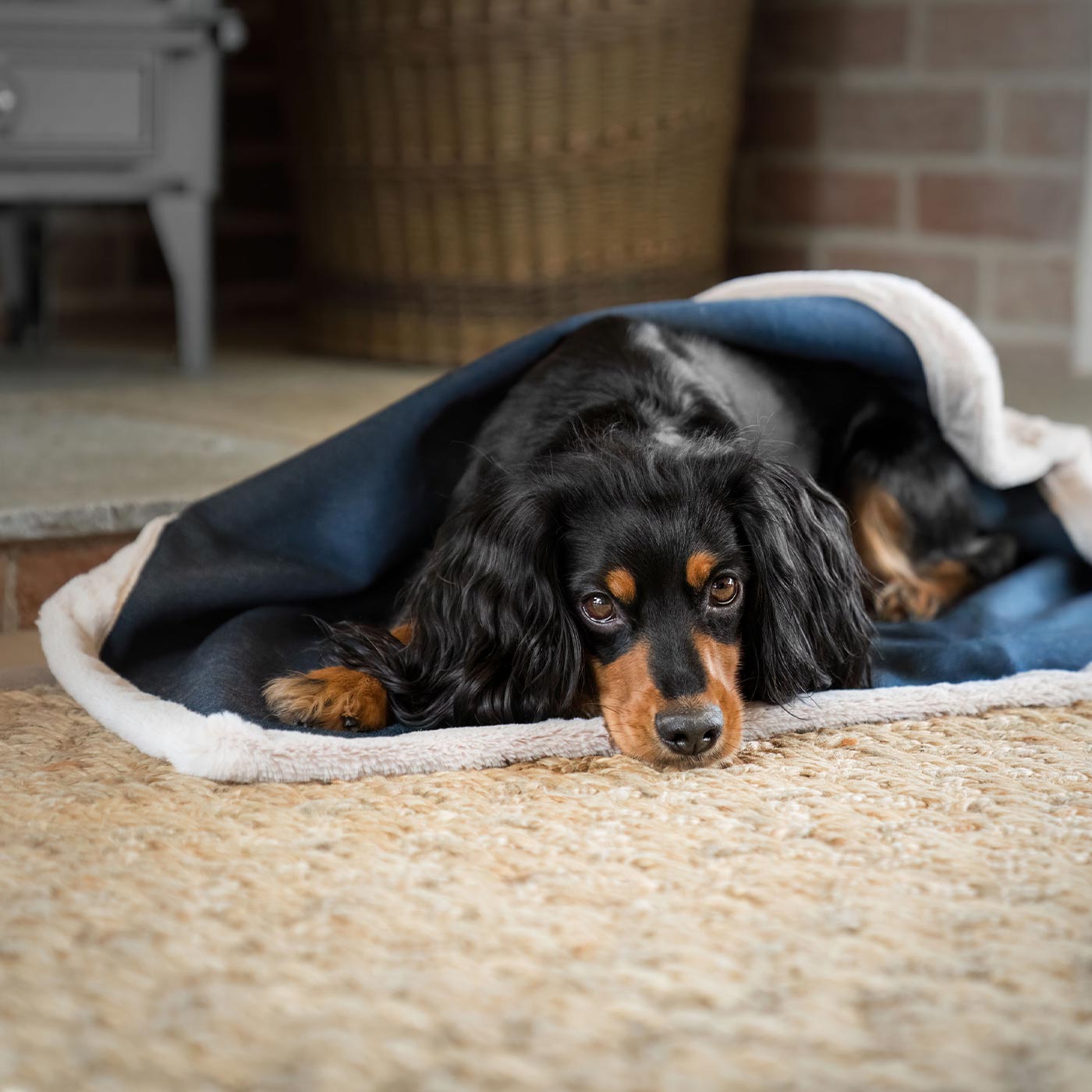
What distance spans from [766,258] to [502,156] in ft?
3.99

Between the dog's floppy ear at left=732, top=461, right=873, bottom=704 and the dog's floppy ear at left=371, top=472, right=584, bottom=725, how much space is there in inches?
9.9

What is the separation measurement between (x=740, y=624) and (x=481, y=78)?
2.10m

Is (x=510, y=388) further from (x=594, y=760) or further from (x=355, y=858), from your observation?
(x=355, y=858)

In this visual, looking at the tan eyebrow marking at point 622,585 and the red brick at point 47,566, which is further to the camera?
the red brick at point 47,566

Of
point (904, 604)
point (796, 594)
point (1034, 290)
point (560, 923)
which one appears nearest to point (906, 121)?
point (1034, 290)

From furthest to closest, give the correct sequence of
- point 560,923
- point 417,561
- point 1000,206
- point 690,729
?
point 1000,206
point 417,561
point 690,729
point 560,923

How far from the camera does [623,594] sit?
1.73m

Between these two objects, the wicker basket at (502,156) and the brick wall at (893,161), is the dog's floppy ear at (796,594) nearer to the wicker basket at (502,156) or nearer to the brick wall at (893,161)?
the wicker basket at (502,156)

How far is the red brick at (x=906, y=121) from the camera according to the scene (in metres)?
3.99

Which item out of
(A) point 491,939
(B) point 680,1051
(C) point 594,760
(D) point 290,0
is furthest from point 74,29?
(B) point 680,1051

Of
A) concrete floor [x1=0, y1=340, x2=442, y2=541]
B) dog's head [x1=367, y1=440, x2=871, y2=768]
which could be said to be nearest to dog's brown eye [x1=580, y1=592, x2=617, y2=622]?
dog's head [x1=367, y1=440, x2=871, y2=768]

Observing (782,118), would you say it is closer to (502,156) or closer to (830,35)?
(830,35)

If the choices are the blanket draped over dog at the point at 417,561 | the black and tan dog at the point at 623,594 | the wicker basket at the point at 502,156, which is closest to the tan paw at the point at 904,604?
the blanket draped over dog at the point at 417,561

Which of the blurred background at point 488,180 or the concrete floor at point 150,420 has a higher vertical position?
the blurred background at point 488,180
